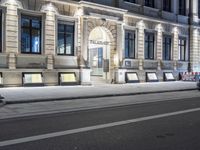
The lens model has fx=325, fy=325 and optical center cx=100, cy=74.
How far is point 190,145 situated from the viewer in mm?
6977

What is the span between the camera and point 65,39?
1005 inches

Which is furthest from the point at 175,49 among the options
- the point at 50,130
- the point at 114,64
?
the point at 50,130

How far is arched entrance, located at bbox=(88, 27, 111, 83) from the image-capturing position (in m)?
28.9

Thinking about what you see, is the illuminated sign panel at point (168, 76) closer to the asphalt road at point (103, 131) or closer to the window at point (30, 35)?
the window at point (30, 35)

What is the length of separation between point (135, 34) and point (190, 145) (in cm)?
2488

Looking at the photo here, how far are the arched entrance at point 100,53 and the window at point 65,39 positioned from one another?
2.74 meters

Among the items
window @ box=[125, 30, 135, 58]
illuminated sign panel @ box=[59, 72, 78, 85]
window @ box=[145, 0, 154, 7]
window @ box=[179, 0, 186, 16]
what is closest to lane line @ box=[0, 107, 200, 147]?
illuminated sign panel @ box=[59, 72, 78, 85]

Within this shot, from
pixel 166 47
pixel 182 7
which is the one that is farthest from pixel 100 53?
pixel 182 7

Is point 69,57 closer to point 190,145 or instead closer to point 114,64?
point 114,64

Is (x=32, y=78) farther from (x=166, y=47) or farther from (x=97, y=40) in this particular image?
(x=166, y=47)

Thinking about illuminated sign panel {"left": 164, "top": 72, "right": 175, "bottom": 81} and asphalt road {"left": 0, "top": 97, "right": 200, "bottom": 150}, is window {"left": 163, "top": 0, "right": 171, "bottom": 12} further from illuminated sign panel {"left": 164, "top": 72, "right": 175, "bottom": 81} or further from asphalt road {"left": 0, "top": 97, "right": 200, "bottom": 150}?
asphalt road {"left": 0, "top": 97, "right": 200, "bottom": 150}

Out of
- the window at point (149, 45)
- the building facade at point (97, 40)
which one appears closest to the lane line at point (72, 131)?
the building facade at point (97, 40)

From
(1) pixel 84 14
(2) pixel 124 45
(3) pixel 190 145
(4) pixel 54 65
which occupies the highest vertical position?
(1) pixel 84 14

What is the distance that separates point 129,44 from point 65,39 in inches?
302
